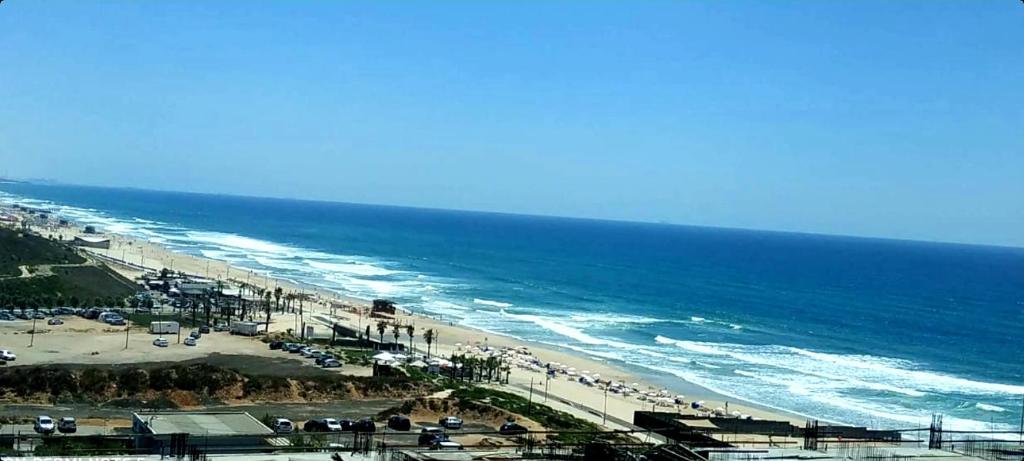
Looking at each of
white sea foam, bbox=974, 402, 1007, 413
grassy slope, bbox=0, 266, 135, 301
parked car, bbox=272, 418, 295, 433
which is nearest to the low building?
parked car, bbox=272, 418, 295, 433

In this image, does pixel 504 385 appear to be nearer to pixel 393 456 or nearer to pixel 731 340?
pixel 731 340

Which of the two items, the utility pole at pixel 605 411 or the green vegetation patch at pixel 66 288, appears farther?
the green vegetation patch at pixel 66 288

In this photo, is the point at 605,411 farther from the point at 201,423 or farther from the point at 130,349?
the point at 201,423

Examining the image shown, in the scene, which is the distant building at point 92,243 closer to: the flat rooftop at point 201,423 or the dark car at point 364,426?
the dark car at point 364,426

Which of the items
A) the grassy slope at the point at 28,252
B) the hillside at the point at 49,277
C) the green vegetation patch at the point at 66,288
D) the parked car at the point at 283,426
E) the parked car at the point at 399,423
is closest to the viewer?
the parked car at the point at 283,426

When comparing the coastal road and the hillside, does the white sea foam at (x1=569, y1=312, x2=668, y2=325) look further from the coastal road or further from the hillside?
the hillside

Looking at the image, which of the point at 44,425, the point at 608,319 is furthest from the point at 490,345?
the point at 44,425

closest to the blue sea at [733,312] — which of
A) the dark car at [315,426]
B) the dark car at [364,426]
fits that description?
the dark car at [364,426]
